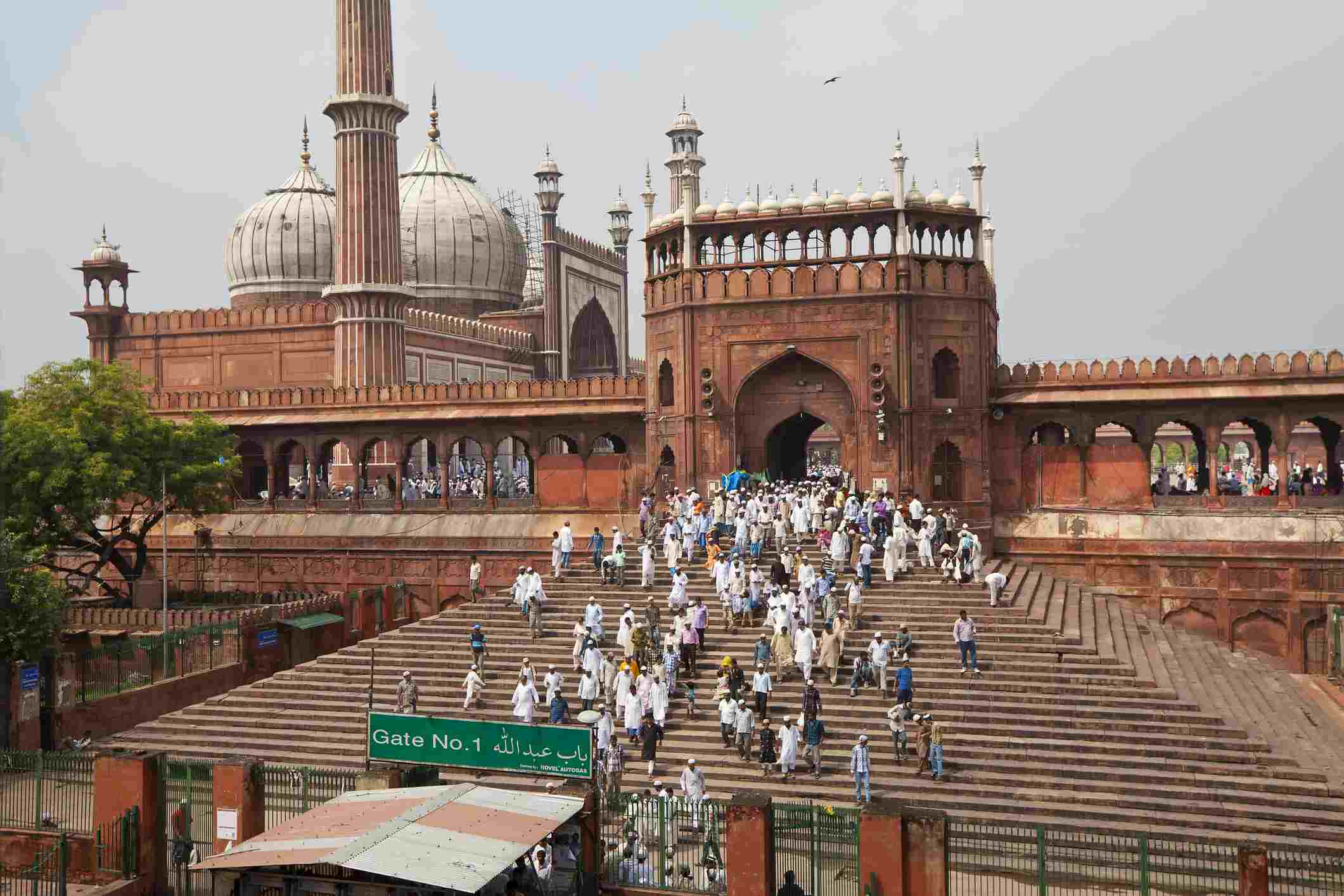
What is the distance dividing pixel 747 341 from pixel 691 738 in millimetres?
11504

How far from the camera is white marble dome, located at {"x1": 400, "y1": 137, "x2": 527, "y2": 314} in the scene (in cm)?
4425

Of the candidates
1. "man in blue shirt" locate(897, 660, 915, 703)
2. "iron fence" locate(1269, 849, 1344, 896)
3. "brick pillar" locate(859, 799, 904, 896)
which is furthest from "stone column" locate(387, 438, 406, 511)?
"iron fence" locate(1269, 849, 1344, 896)

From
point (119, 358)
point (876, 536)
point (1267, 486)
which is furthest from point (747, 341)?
point (119, 358)

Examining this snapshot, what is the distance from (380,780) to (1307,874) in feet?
30.1

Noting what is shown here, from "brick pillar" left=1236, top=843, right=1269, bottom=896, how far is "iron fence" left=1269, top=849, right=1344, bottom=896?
11 centimetres

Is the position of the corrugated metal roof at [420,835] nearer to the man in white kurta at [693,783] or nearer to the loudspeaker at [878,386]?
the man in white kurta at [693,783]

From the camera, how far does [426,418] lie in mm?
30750

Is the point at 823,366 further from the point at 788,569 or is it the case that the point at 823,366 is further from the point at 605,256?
the point at 605,256

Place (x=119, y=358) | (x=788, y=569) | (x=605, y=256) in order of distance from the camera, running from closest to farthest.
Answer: (x=788, y=569)
(x=119, y=358)
(x=605, y=256)

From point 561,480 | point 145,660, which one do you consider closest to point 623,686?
point 145,660

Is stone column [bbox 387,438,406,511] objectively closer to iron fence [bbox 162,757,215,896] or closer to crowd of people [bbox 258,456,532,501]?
crowd of people [bbox 258,456,532,501]

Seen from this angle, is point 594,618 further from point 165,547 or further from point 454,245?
point 454,245

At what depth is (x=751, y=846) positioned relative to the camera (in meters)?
12.2

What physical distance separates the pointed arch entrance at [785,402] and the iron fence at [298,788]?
13895 millimetres
